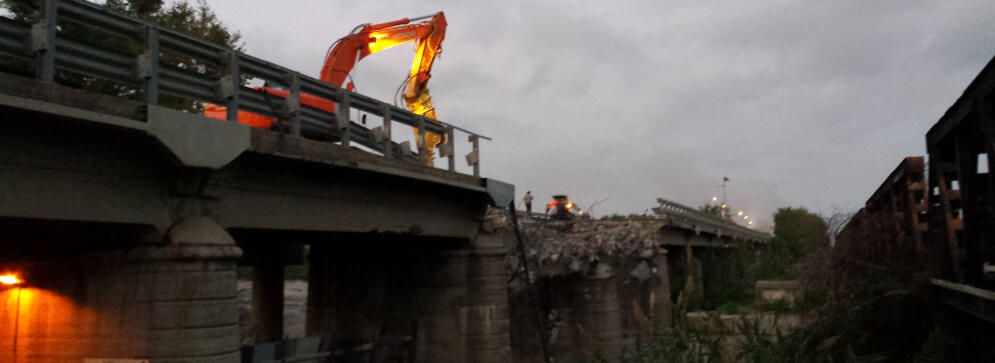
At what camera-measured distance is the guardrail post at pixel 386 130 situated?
1067 cm

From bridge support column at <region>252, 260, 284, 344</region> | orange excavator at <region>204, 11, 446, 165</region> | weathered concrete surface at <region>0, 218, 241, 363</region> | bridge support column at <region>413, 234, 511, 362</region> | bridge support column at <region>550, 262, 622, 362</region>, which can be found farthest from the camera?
bridge support column at <region>550, 262, 622, 362</region>

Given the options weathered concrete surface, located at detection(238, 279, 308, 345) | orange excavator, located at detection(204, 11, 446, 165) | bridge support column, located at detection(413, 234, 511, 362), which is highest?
orange excavator, located at detection(204, 11, 446, 165)

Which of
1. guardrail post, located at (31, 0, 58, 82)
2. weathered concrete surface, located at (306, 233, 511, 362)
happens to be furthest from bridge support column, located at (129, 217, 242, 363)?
weathered concrete surface, located at (306, 233, 511, 362)

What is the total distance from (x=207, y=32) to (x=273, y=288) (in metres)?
9.72

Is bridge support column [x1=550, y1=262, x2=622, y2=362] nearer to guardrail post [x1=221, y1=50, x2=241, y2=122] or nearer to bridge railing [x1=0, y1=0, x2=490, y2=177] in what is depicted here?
bridge railing [x1=0, y1=0, x2=490, y2=177]

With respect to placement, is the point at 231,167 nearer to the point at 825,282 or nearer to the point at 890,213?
the point at 825,282

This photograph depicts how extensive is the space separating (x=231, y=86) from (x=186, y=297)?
7.39 feet

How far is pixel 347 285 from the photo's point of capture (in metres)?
14.9

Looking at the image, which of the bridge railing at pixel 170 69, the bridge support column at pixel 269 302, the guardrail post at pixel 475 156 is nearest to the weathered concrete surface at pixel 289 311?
the bridge support column at pixel 269 302

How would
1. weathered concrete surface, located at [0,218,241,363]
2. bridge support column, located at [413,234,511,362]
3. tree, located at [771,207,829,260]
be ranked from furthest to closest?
tree, located at [771,207,829,260] → bridge support column, located at [413,234,511,362] → weathered concrete surface, located at [0,218,241,363]

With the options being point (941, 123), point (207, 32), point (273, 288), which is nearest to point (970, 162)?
point (941, 123)

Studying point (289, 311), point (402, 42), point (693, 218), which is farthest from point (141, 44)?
point (289, 311)

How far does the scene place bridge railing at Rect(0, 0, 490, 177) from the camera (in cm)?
605

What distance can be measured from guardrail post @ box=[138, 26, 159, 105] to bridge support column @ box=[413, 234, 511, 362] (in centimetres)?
739
